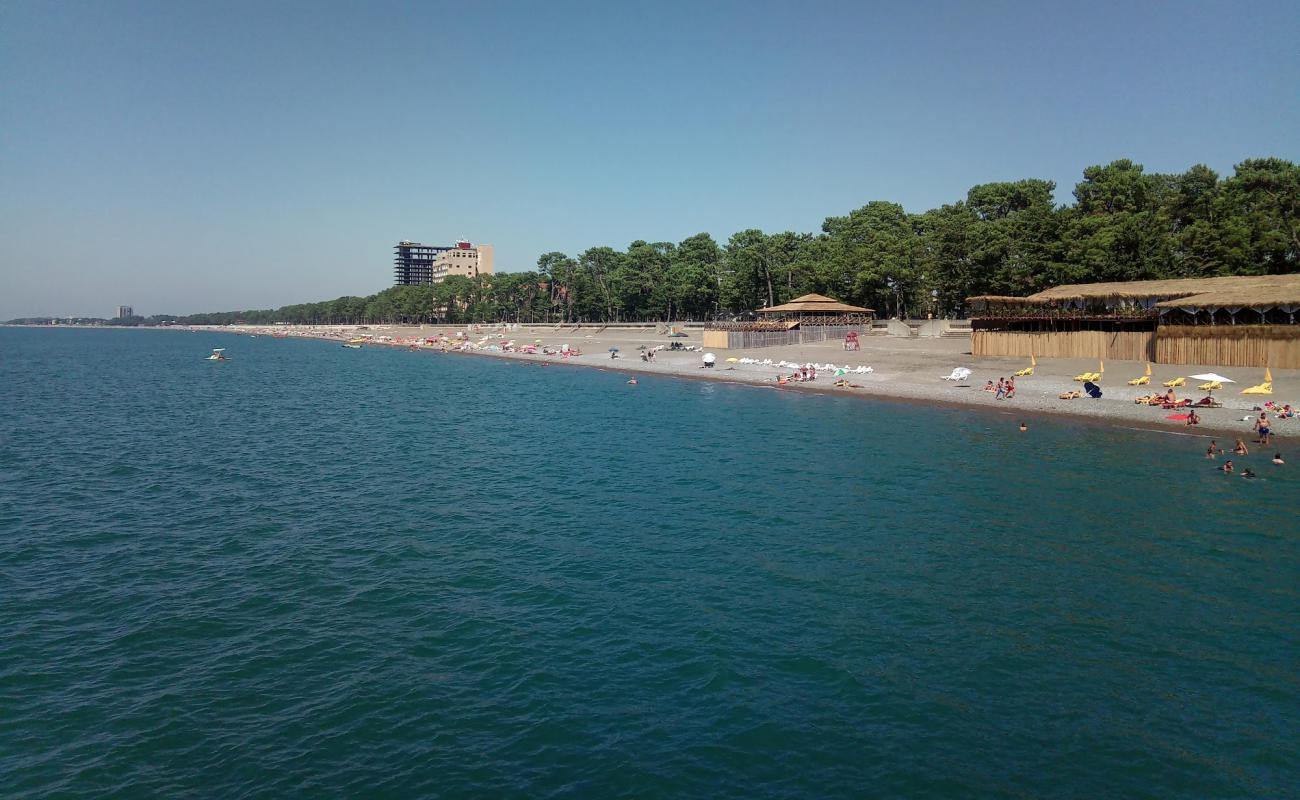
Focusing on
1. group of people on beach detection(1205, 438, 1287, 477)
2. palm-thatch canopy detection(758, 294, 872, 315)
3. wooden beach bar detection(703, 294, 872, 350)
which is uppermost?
palm-thatch canopy detection(758, 294, 872, 315)

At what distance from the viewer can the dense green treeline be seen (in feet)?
214

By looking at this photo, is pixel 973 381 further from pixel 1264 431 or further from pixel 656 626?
pixel 656 626

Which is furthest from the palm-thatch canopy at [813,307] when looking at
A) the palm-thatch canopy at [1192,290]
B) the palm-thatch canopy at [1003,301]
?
the palm-thatch canopy at [1192,290]

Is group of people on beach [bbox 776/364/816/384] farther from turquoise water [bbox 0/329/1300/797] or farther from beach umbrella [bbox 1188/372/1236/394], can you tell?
turquoise water [bbox 0/329/1300/797]

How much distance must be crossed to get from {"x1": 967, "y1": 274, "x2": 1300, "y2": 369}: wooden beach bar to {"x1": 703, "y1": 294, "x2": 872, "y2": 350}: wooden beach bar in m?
20.7

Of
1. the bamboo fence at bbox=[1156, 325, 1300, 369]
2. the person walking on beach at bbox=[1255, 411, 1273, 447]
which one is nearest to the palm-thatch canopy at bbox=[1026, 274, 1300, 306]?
the bamboo fence at bbox=[1156, 325, 1300, 369]

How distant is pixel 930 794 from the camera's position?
11.5 m

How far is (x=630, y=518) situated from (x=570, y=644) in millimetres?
9715

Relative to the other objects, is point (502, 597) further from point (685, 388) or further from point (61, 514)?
point (685, 388)

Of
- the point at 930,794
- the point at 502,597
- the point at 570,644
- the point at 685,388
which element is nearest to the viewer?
the point at 930,794

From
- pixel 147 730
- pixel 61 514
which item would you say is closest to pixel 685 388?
pixel 61 514

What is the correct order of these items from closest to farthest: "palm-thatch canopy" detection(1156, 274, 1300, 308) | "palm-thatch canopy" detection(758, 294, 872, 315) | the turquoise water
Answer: the turquoise water, "palm-thatch canopy" detection(1156, 274, 1300, 308), "palm-thatch canopy" detection(758, 294, 872, 315)

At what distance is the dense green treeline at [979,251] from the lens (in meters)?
65.4

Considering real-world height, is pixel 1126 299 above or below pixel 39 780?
above
